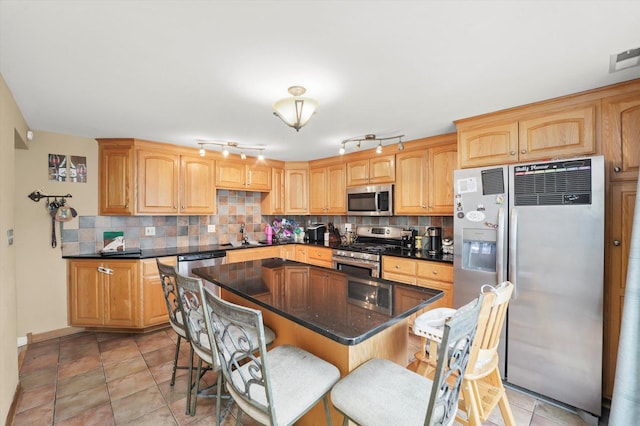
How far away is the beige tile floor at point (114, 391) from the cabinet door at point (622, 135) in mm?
1696

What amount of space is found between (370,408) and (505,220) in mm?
1826

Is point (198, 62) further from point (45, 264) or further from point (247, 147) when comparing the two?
point (45, 264)

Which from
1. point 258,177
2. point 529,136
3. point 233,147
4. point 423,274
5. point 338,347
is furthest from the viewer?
point 258,177

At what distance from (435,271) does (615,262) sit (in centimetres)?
132

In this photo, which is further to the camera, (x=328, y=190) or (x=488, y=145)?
(x=328, y=190)

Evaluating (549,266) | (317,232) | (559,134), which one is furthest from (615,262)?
(317,232)

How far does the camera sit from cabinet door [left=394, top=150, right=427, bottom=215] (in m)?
3.29

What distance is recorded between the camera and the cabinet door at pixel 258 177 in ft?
14.1

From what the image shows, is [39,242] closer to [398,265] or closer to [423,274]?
[398,265]

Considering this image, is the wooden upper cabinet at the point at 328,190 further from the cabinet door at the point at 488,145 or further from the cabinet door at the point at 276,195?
the cabinet door at the point at 488,145

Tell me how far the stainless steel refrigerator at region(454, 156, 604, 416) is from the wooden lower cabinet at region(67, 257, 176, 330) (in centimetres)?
348

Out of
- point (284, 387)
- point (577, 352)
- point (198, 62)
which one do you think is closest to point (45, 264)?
point (198, 62)

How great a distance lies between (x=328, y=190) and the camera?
4.41 meters

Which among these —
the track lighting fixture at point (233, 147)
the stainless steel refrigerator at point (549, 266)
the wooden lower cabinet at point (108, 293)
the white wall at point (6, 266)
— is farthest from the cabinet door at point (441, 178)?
the white wall at point (6, 266)
